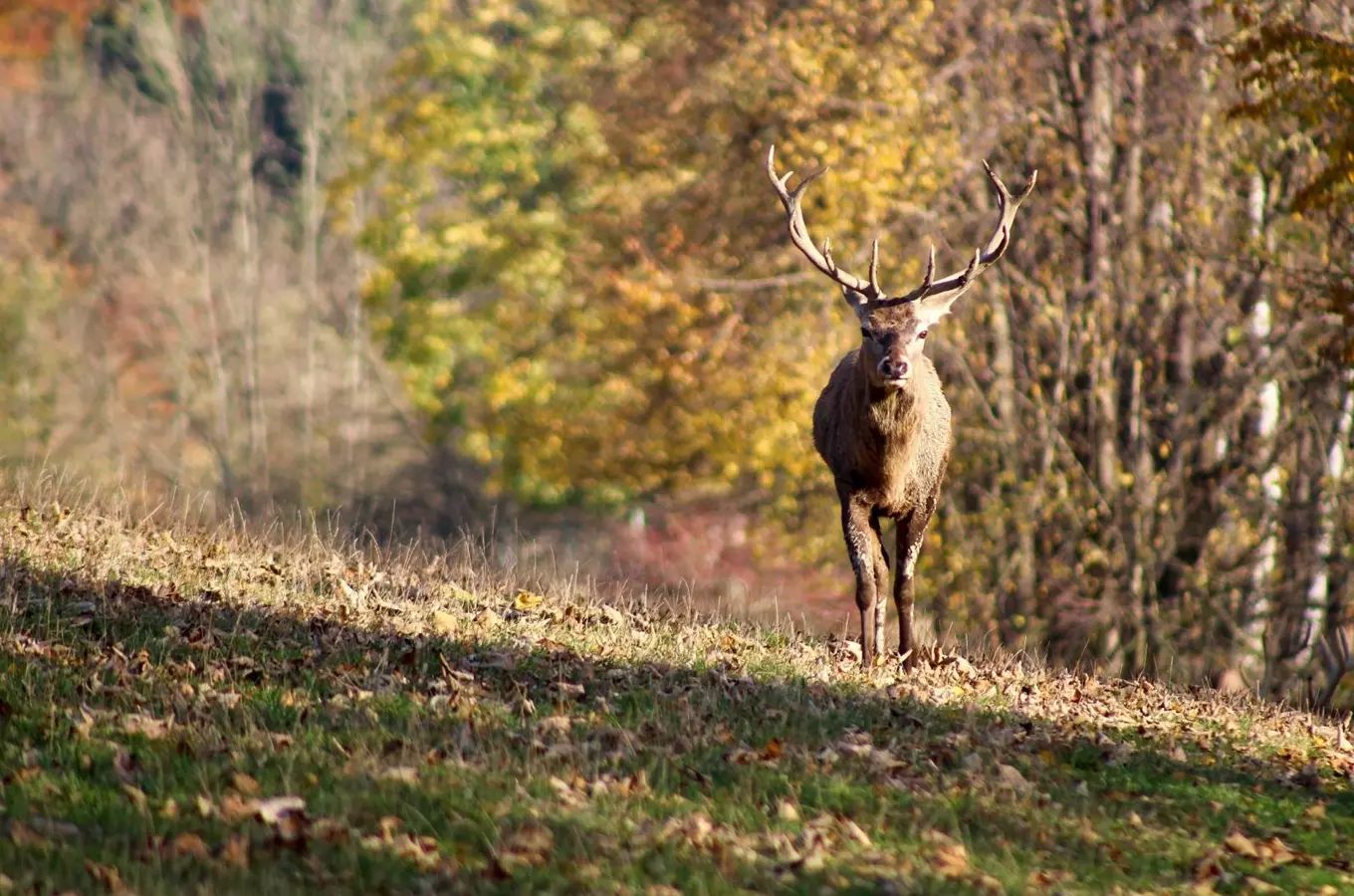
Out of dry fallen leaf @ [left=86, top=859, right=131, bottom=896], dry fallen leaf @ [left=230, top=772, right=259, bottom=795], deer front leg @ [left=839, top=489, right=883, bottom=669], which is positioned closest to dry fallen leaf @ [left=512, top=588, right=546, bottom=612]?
deer front leg @ [left=839, top=489, right=883, bottom=669]

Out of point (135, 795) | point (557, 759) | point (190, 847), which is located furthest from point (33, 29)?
point (190, 847)

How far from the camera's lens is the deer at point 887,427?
10.6 m

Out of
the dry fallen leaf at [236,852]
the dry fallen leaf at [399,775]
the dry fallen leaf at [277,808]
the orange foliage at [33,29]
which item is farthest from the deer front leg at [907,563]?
the orange foliage at [33,29]

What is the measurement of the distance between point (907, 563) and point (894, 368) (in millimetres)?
1884

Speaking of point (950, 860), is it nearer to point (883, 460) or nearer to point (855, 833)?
point (855, 833)

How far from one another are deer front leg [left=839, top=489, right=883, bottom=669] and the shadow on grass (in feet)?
4.67

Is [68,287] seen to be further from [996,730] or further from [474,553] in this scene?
[996,730]

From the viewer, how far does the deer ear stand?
10.8 metres

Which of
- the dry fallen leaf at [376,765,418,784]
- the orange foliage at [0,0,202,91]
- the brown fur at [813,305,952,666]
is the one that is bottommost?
the dry fallen leaf at [376,765,418,784]

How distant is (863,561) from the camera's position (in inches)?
438

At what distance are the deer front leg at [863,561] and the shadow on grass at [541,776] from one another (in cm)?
142

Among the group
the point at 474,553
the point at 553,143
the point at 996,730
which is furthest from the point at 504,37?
the point at 996,730

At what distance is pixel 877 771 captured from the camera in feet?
25.0

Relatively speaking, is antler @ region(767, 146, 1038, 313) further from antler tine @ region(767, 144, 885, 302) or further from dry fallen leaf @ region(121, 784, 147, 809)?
dry fallen leaf @ region(121, 784, 147, 809)
